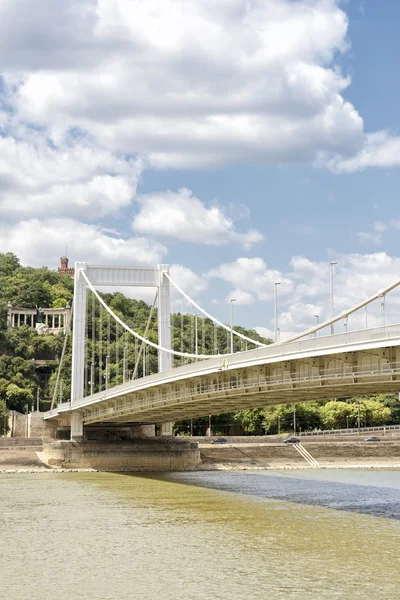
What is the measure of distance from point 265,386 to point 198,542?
344 inches

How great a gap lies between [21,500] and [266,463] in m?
26.9

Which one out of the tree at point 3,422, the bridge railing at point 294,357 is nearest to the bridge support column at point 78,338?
the bridge railing at point 294,357

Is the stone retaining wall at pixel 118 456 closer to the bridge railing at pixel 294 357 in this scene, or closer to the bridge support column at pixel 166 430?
the bridge support column at pixel 166 430

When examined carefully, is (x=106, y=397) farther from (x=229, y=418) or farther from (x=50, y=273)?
(x=50, y=273)

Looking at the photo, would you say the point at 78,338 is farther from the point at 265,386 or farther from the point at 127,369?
the point at 265,386

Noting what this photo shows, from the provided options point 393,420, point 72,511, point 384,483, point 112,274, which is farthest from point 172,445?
point 393,420

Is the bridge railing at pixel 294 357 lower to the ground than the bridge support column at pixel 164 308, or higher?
lower

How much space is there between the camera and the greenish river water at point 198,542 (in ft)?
57.8

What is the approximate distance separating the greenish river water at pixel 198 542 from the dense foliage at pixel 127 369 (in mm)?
21999

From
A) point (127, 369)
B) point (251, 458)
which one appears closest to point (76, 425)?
point (251, 458)

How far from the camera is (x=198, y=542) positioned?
916 inches

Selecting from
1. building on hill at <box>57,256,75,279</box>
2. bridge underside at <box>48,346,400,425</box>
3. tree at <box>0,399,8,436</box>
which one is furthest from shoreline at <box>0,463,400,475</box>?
building on hill at <box>57,256,75,279</box>

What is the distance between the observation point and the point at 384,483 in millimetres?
44344

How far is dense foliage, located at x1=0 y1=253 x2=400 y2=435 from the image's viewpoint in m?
72.4
